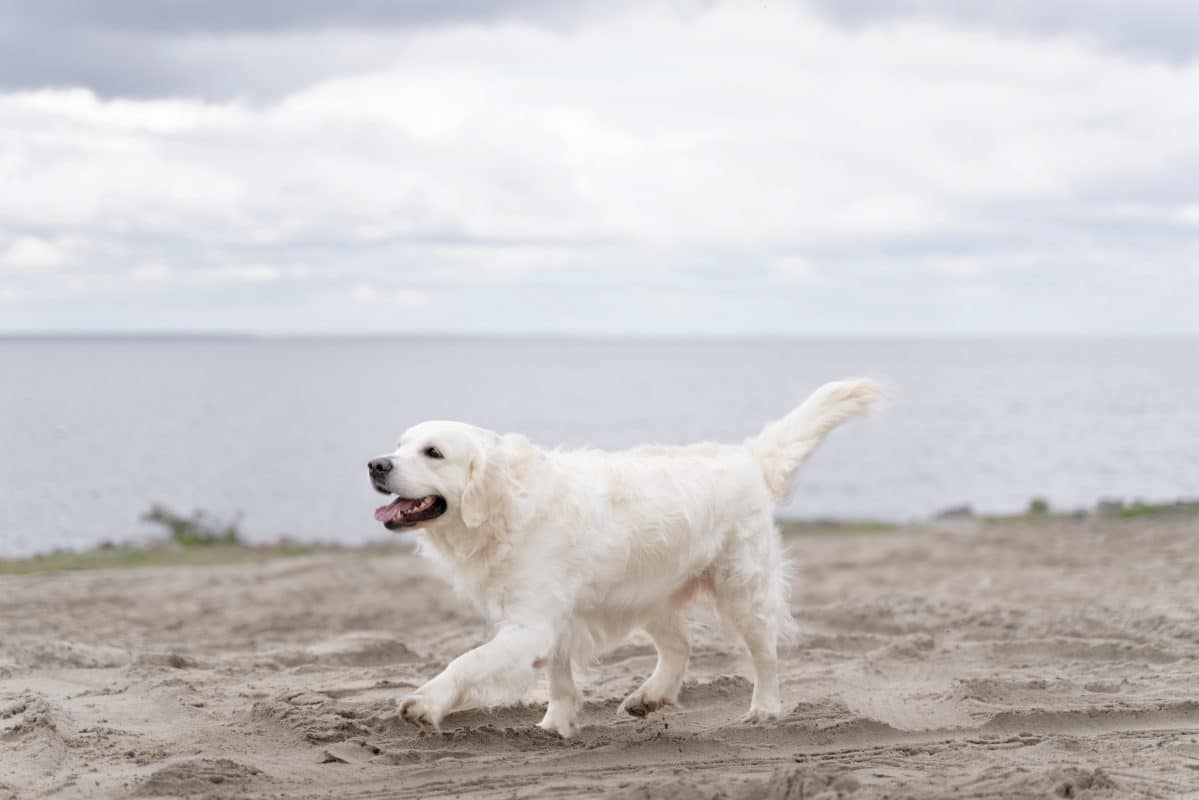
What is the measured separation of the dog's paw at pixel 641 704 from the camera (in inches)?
291

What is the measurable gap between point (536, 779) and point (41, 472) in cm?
3136

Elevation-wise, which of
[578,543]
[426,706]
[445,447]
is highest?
[445,447]

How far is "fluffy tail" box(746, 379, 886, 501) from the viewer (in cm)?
784

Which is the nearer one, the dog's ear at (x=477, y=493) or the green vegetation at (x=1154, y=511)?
the dog's ear at (x=477, y=493)

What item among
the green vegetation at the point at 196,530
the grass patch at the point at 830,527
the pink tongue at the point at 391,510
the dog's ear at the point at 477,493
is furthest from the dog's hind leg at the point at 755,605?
the green vegetation at the point at 196,530

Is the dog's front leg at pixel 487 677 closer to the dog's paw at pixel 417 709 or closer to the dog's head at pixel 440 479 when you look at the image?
the dog's paw at pixel 417 709

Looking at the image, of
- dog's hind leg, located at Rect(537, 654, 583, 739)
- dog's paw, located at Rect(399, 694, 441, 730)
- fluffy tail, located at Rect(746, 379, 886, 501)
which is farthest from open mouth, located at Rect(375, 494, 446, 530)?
fluffy tail, located at Rect(746, 379, 886, 501)

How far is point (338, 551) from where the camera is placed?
61.3 feet

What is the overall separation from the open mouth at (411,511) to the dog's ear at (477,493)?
12 cm

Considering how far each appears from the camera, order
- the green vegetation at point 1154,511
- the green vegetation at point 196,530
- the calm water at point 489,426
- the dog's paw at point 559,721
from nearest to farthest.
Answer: the dog's paw at point 559,721 → the green vegetation at point 1154,511 → the green vegetation at point 196,530 → the calm water at point 489,426

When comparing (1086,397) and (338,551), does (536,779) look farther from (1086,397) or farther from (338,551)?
(1086,397)

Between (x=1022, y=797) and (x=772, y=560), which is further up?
(x=772, y=560)

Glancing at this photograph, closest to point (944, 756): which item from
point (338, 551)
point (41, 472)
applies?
point (338, 551)

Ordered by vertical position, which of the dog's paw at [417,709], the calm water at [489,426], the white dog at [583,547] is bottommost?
the calm water at [489,426]
